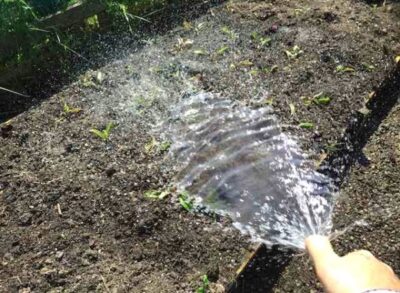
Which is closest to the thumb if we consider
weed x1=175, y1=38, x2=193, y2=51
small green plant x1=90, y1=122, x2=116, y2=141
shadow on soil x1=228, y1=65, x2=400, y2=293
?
shadow on soil x1=228, y1=65, x2=400, y2=293

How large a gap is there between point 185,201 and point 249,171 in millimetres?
546

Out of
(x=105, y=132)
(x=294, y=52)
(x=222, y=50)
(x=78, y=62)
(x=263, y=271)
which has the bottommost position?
(x=263, y=271)

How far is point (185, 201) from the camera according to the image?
3.44 meters

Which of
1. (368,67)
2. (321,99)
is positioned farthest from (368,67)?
(321,99)

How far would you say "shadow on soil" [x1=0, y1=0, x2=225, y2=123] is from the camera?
14.6ft

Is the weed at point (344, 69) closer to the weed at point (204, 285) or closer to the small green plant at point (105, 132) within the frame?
the small green plant at point (105, 132)

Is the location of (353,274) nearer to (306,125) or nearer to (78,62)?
(306,125)

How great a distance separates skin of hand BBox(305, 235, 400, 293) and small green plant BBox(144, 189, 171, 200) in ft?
5.29

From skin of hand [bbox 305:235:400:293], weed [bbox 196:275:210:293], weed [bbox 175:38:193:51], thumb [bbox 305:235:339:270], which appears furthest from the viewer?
weed [bbox 175:38:193:51]

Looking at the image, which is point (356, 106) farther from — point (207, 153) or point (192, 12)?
point (192, 12)

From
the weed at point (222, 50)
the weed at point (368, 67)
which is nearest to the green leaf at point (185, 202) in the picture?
→ the weed at point (222, 50)

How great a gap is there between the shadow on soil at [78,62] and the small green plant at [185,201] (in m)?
1.73

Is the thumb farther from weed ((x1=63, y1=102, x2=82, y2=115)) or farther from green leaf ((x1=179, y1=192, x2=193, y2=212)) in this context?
A: weed ((x1=63, y1=102, x2=82, y2=115))

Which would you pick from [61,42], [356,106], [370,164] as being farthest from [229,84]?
[61,42]
